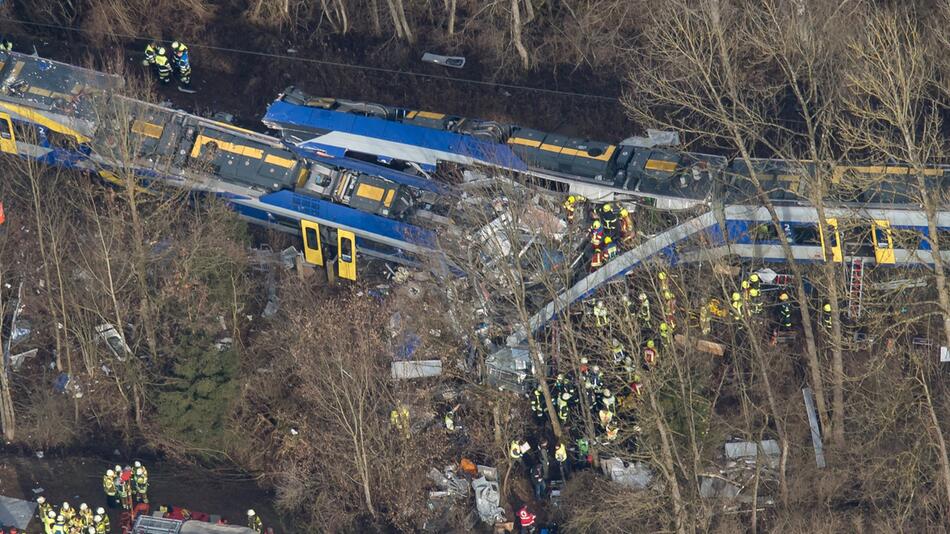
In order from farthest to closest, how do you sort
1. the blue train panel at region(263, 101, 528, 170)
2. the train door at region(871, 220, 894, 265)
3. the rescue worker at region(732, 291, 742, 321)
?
the blue train panel at region(263, 101, 528, 170) → the train door at region(871, 220, 894, 265) → the rescue worker at region(732, 291, 742, 321)

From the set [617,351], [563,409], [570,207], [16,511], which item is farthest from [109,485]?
[570,207]

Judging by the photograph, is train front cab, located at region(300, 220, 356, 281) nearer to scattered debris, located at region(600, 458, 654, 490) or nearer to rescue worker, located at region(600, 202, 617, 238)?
rescue worker, located at region(600, 202, 617, 238)

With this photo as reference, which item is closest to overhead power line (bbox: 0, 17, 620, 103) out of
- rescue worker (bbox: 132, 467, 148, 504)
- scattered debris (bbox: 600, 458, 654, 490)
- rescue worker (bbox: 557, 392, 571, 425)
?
rescue worker (bbox: 557, 392, 571, 425)

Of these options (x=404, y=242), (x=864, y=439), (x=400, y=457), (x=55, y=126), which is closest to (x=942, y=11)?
(x=864, y=439)

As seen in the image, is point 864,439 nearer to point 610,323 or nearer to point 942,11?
point 610,323

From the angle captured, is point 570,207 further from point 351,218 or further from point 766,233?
point 351,218
